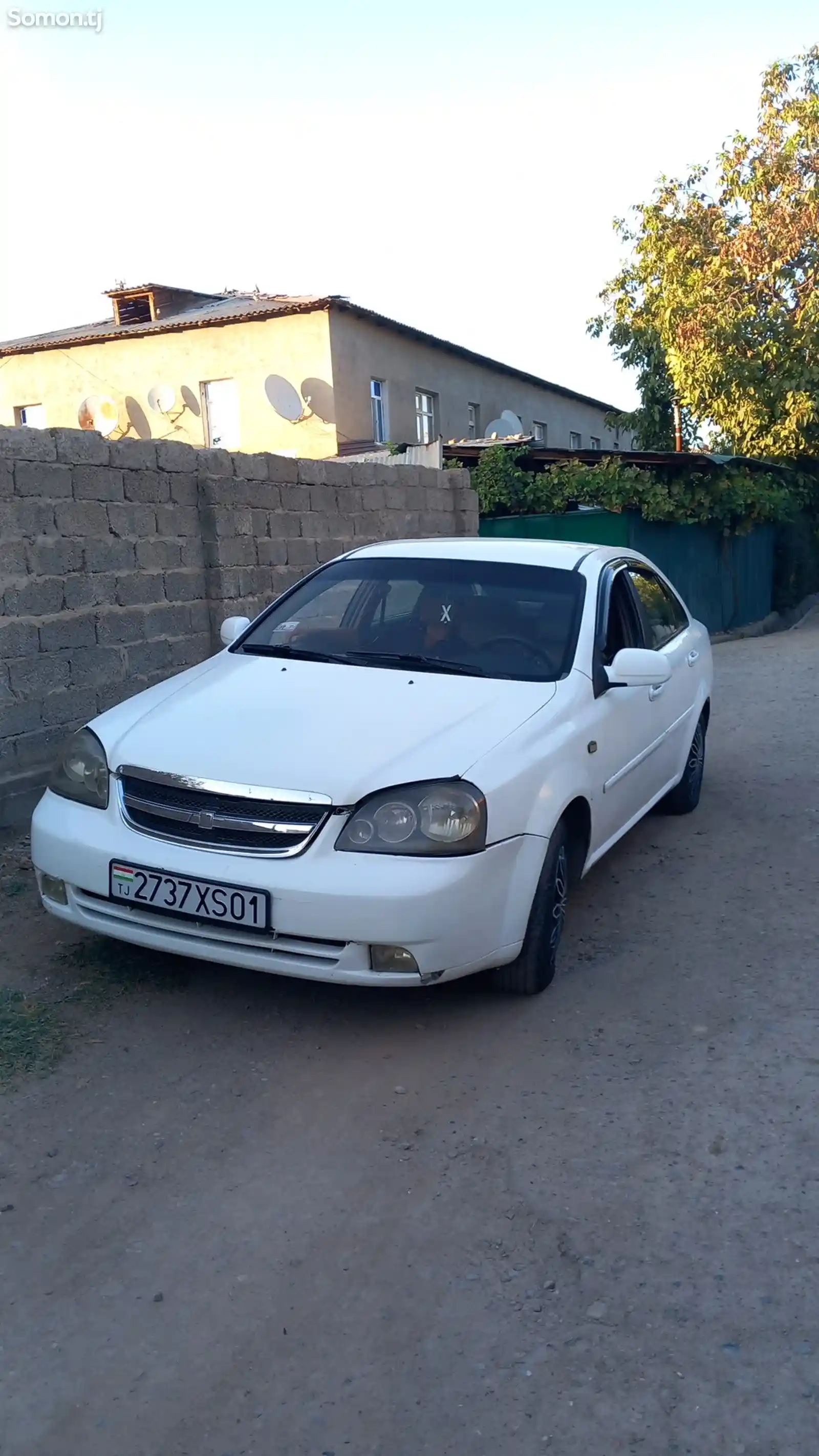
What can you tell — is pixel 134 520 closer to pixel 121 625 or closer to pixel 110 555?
pixel 110 555

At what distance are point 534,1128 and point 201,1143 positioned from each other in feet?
2.93

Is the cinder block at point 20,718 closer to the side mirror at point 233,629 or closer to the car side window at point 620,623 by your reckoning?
the side mirror at point 233,629

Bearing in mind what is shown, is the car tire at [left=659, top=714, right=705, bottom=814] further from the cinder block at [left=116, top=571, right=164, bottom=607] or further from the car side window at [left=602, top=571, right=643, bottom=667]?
the cinder block at [left=116, top=571, right=164, bottom=607]

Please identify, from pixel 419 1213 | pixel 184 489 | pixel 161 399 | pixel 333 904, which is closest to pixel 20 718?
pixel 184 489

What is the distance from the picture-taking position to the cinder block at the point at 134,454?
22.0 feet

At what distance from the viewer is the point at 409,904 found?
3.43 m

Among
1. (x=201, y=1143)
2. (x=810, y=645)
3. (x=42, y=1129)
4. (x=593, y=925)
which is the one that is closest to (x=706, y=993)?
(x=593, y=925)

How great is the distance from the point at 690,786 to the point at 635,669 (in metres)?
2.10

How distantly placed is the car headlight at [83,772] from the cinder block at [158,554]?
3.03 metres

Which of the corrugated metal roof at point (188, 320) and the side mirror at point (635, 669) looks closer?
the side mirror at point (635, 669)

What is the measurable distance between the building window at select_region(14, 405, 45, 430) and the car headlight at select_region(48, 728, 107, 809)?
2186 cm

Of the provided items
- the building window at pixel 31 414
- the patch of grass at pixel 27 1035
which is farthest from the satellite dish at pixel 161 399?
the patch of grass at pixel 27 1035

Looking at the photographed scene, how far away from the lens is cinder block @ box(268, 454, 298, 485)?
841 centimetres

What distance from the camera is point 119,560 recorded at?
22.3 feet
